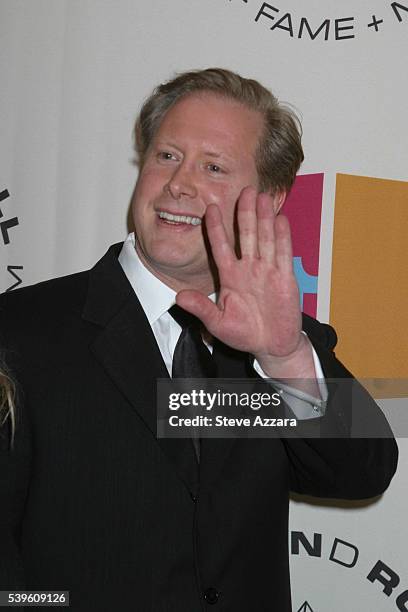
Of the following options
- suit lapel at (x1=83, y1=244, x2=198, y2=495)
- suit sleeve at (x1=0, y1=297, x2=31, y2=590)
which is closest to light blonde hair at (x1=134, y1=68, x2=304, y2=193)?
suit lapel at (x1=83, y1=244, x2=198, y2=495)

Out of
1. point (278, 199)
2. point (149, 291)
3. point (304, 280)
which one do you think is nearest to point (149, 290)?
point (149, 291)

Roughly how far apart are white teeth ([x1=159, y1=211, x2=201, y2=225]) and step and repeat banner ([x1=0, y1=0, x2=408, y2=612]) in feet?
1.52

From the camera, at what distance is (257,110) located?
5.09 ft

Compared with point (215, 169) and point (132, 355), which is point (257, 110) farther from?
point (132, 355)

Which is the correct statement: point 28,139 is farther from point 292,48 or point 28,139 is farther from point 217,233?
point 217,233

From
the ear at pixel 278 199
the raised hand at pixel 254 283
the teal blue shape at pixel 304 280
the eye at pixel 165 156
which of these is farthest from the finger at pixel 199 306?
the teal blue shape at pixel 304 280

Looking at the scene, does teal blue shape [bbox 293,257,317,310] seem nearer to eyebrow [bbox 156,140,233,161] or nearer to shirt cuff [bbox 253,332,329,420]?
eyebrow [bbox 156,140,233,161]

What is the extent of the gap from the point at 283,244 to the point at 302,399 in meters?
0.27

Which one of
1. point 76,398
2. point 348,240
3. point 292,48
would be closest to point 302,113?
point 292,48

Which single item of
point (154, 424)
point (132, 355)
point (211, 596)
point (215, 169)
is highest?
point (215, 169)

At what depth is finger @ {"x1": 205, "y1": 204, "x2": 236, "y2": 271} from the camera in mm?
1168

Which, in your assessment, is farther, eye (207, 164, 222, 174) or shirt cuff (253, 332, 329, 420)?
eye (207, 164, 222, 174)

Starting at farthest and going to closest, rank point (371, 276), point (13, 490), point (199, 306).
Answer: point (371, 276) → point (13, 490) → point (199, 306)

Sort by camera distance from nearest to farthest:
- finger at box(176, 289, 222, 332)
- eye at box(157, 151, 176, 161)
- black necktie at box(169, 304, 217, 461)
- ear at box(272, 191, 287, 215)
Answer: finger at box(176, 289, 222, 332)
black necktie at box(169, 304, 217, 461)
eye at box(157, 151, 176, 161)
ear at box(272, 191, 287, 215)
